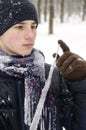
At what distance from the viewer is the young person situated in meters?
2.41

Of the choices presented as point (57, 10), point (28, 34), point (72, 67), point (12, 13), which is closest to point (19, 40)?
point (28, 34)

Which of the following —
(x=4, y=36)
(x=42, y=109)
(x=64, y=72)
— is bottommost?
(x=42, y=109)

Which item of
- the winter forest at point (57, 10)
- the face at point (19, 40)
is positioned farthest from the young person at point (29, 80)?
the winter forest at point (57, 10)

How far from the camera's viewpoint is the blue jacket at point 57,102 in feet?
7.80

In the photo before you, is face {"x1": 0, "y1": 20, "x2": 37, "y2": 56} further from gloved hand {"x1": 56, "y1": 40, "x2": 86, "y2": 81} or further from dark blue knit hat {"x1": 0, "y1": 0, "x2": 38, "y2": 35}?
gloved hand {"x1": 56, "y1": 40, "x2": 86, "y2": 81}

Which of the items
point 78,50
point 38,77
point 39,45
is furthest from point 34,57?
point 39,45

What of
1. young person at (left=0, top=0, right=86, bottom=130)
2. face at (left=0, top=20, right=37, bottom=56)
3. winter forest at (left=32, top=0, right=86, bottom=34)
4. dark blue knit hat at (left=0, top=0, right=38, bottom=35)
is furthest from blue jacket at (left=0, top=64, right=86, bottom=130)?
winter forest at (left=32, top=0, right=86, bottom=34)

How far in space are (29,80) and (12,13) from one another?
0.50m

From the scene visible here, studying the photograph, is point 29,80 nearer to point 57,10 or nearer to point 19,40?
point 19,40

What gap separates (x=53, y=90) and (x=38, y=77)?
5.2 inches

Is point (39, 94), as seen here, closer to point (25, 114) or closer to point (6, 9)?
point (25, 114)

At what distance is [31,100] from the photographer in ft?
8.05

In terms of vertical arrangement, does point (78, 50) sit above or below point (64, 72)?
below

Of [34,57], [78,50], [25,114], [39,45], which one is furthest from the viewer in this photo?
[39,45]
